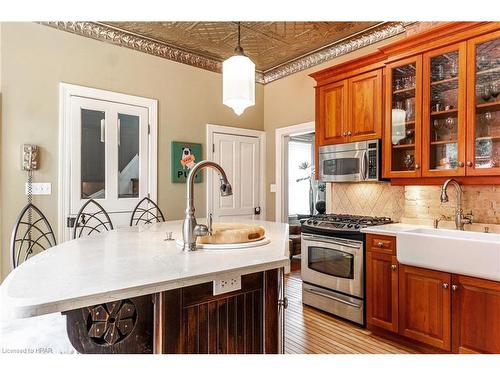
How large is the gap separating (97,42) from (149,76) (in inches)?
23.7

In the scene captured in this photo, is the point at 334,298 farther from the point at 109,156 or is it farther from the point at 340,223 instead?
the point at 109,156

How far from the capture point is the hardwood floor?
7.97ft

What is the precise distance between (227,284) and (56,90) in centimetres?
285

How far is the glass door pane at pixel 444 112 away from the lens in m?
2.49

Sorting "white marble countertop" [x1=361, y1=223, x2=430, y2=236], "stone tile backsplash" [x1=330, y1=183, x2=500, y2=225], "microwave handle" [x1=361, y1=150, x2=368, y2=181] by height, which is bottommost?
"white marble countertop" [x1=361, y1=223, x2=430, y2=236]

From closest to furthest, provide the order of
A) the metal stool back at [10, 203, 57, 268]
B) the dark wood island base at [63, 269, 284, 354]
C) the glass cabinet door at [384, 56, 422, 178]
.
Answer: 1. the dark wood island base at [63, 269, 284, 354]
2. the glass cabinet door at [384, 56, 422, 178]
3. the metal stool back at [10, 203, 57, 268]

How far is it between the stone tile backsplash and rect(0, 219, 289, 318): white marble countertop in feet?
5.79

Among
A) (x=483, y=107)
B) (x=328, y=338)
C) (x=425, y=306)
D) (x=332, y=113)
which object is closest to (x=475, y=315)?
(x=425, y=306)

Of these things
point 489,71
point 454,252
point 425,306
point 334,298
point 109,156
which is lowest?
point 334,298

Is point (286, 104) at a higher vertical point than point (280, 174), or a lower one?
higher

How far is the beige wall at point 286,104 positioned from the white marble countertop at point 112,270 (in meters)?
2.70

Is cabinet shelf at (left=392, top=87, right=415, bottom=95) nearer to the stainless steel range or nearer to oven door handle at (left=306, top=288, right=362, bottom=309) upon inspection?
the stainless steel range

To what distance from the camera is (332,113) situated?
338 centimetres

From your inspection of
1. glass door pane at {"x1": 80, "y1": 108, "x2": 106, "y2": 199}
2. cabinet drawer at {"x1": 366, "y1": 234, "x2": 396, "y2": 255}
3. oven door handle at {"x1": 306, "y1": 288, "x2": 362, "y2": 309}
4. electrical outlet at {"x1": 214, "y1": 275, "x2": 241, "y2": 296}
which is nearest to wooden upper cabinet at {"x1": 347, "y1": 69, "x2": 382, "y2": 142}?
cabinet drawer at {"x1": 366, "y1": 234, "x2": 396, "y2": 255}
